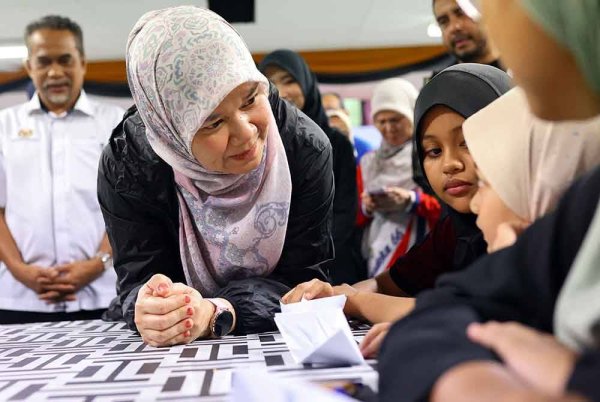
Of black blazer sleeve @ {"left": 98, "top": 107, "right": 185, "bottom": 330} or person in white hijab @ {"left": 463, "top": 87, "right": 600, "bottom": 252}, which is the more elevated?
person in white hijab @ {"left": 463, "top": 87, "right": 600, "bottom": 252}

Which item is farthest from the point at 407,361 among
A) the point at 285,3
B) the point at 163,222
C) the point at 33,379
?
the point at 285,3

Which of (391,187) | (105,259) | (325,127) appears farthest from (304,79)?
(105,259)

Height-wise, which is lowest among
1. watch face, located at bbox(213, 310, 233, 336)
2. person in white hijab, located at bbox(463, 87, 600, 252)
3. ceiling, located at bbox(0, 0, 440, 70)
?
watch face, located at bbox(213, 310, 233, 336)

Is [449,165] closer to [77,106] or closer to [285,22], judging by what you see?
[77,106]

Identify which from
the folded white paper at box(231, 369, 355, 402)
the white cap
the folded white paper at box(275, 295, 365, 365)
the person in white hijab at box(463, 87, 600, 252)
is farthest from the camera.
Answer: the white cap

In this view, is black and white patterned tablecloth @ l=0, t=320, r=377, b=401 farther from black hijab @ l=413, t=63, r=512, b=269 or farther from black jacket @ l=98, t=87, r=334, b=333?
black hijab @ l=413, t=63, r=512, b=269

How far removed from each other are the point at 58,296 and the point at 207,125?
3.76 ft

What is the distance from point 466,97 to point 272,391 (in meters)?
0.89

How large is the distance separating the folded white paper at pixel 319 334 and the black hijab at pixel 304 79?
1.56 meters

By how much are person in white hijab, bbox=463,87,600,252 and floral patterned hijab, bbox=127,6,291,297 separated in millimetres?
574

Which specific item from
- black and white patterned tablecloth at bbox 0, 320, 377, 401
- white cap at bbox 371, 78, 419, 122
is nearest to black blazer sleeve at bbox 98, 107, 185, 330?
black and white patterned tablecloth at bbox 0, 320, 377, 401

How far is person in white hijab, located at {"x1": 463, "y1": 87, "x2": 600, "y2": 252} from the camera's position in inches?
28.3

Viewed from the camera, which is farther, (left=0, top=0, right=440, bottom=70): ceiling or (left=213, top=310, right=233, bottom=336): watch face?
(left=0, top=0, right=440, bottom=70): ceiling

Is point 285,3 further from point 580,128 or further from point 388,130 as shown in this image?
point 580,128
